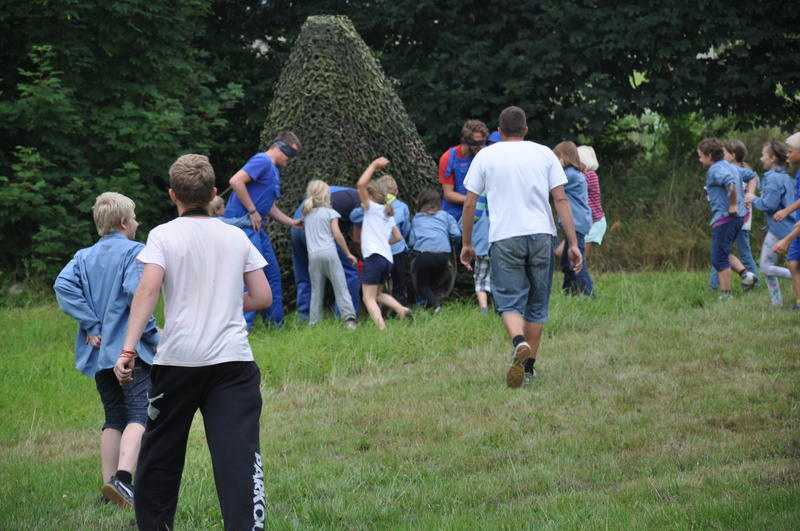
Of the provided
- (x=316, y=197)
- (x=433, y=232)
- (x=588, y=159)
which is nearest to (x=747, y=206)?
(x=588, y=159)

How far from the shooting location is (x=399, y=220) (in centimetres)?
1050

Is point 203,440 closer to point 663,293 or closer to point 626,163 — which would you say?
point 663,293

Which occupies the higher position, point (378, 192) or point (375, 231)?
point (378, 192)

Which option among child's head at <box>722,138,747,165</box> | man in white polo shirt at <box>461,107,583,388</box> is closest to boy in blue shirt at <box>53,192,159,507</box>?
man in white polo shirt at <box>461,107,583,388</box>

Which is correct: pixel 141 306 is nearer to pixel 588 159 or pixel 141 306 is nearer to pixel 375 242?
pixel 375 242

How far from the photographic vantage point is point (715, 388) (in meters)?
6.85

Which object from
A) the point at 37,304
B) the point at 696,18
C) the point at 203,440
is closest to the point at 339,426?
the point at 203,440

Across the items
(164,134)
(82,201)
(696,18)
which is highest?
(696,18)

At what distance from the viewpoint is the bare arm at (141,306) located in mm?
3910

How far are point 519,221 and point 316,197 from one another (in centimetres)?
337

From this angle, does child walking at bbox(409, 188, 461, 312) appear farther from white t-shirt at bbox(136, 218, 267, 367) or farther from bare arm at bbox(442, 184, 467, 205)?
white t-shirt at bbox(136, 218, 267, 367)

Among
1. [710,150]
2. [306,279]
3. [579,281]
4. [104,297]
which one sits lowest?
[579,281]

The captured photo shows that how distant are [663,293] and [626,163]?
7.29m

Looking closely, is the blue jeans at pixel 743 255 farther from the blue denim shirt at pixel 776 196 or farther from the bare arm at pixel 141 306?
the bare arm at pixel 141 306
